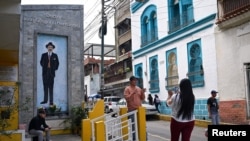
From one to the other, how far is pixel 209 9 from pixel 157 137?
7364 mm

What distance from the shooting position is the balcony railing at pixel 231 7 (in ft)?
42.7

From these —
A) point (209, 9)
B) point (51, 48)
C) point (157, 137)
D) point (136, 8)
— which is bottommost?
point (157, 137)

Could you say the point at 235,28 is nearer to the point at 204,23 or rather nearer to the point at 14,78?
the point at 204,23

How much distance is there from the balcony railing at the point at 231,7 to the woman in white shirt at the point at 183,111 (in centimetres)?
863

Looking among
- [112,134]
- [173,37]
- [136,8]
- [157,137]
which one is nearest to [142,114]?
A: [112,134]

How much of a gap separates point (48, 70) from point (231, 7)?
8.17 m

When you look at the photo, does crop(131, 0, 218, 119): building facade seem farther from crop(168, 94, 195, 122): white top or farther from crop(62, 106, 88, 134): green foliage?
crop(168, 94, 195, 122): white top

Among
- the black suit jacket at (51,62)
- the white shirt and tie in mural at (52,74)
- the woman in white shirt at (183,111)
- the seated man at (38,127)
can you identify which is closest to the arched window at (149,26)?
the white shirt and tie in mural at (52,74)

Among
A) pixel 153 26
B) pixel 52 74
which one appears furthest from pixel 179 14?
pixel 52 74

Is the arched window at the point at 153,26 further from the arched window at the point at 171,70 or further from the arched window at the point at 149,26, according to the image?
the arched window at the point at 171,70

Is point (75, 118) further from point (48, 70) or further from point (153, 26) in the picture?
point (153, 26)

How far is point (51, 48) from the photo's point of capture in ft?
41.9

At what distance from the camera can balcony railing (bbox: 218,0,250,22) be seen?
42.7 feet

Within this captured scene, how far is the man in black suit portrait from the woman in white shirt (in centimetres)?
801
